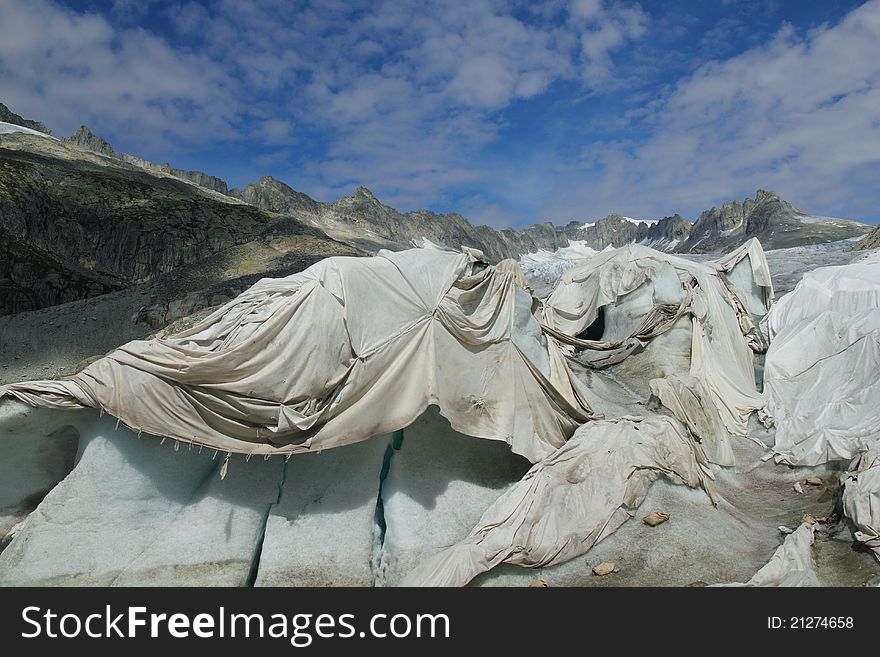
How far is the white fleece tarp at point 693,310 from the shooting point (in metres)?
11.6

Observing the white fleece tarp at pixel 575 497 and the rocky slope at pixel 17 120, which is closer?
the white fleece tarp at pixel 575 497

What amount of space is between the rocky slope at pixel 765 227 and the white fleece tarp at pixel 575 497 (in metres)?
50.7

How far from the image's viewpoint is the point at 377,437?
706 centimetres

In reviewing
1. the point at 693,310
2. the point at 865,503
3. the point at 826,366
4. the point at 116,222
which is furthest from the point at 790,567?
the point at 116,222

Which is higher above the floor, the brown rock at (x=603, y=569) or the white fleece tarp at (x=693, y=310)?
the white fleece tarp at (x=693, y=310)

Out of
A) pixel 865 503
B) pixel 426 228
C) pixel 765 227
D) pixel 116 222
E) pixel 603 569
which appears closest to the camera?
pixel 603 569

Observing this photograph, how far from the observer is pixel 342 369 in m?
6.60

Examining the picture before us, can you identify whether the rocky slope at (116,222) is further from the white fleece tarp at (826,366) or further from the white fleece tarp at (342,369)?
the white fleece tarp at (342,369)

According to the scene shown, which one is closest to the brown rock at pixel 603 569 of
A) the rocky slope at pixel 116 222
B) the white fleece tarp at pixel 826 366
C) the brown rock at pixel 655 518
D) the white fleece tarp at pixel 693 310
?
the brown rock at pixel 655 518

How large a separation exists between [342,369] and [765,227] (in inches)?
2879

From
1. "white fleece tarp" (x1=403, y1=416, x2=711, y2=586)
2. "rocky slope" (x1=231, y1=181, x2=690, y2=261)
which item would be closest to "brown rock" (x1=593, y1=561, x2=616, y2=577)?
"white fleece tarp" (x1=403, y1=416, x2=711, y2=586)

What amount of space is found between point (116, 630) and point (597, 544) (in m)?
4.40

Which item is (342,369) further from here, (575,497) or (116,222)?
(116,222)

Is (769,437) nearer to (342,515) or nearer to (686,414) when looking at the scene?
(686,414)
